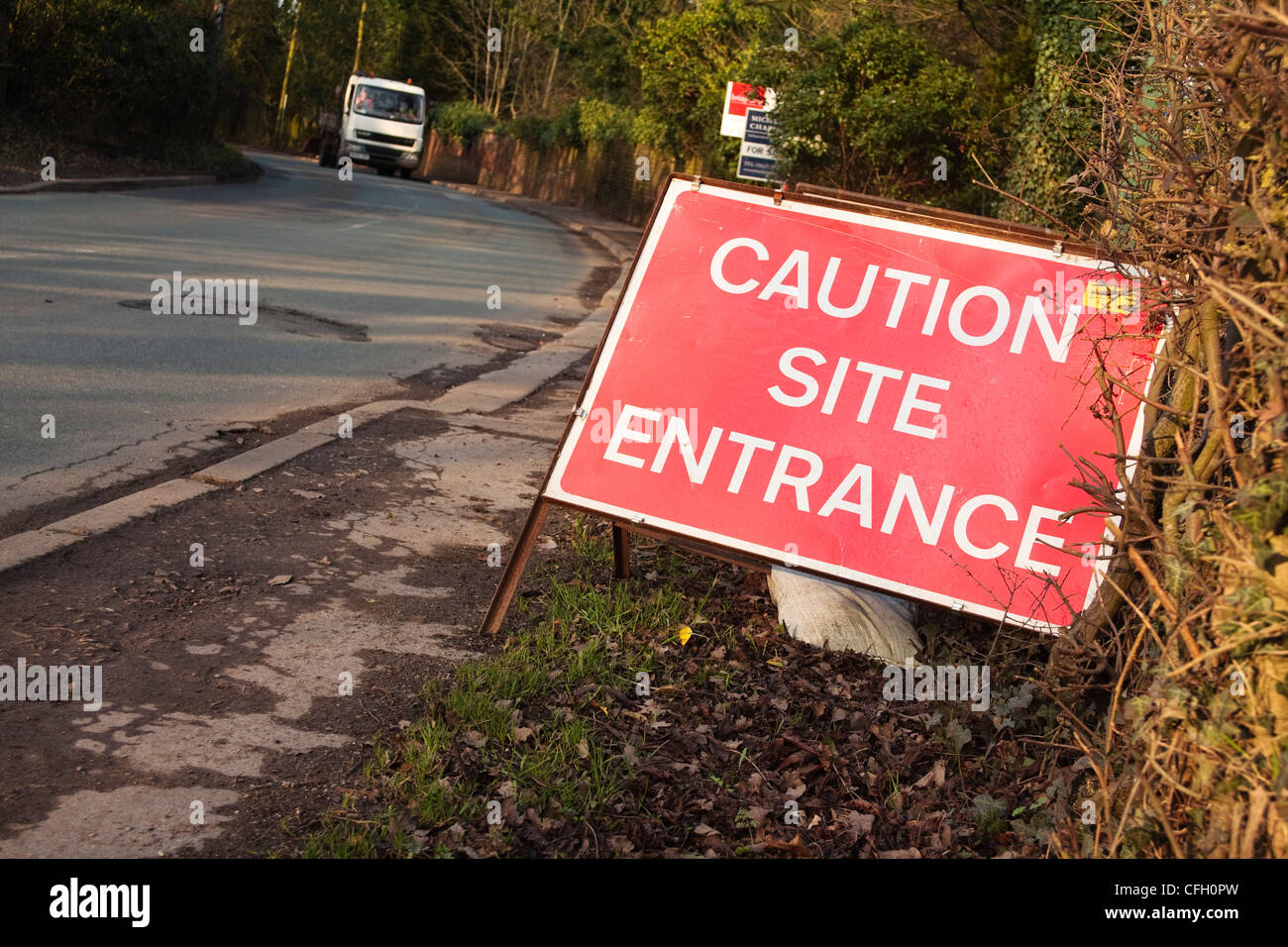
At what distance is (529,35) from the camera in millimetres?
49812

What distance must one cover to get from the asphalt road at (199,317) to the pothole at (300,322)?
33 millimetres

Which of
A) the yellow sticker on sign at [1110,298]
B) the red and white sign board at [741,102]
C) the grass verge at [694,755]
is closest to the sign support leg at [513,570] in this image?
the grass verge at [694,755]

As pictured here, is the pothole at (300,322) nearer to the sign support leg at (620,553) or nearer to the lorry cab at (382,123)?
the sign support leg at (620,553)

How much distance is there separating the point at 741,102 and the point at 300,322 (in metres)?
10.9

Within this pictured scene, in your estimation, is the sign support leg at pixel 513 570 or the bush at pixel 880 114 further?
the bush at pixel 880 114

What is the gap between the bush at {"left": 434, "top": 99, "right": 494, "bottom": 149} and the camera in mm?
51469
